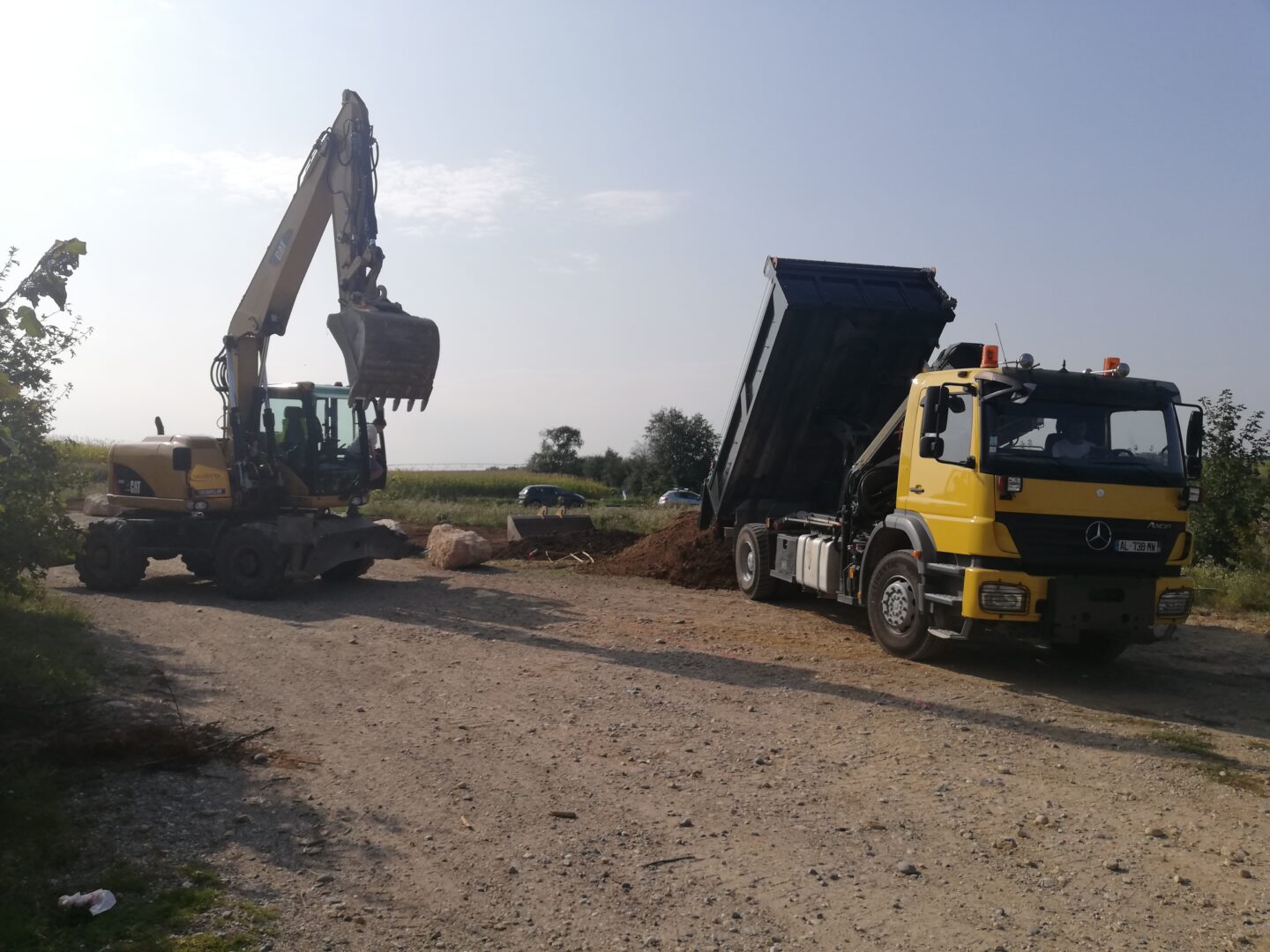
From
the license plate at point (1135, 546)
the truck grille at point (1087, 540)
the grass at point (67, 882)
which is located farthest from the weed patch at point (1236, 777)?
the grass at point (67, 882)

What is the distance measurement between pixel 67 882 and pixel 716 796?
3208 millimetres

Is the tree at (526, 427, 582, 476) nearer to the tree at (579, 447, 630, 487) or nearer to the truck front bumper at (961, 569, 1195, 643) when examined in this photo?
the tree at (579, 447, 630, 487)

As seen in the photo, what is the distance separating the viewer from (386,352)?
12281mm

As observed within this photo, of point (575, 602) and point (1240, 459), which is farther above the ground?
point (1240, 459)

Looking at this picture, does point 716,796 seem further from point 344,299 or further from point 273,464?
point 273,464

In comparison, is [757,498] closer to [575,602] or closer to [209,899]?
[575,602]

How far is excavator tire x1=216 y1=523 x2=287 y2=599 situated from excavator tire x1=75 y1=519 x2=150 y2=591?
1.52m

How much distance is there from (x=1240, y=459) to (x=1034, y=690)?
882 cm

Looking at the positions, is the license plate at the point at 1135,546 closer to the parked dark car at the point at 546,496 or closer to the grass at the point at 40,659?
the grass at the point at 40,659

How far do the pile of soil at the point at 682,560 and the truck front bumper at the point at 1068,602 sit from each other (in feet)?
23.6

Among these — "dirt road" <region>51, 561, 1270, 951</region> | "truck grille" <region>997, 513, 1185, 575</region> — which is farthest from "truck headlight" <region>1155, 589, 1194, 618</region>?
"dirt road" <region>51, 561, 1270, 951</region>

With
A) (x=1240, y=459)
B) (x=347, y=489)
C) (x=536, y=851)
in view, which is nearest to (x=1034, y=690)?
(x=536, y=851)

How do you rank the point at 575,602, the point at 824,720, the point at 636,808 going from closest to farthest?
the point at 636,808
the point at 824,720
the point at 575,602

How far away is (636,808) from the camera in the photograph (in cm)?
555
